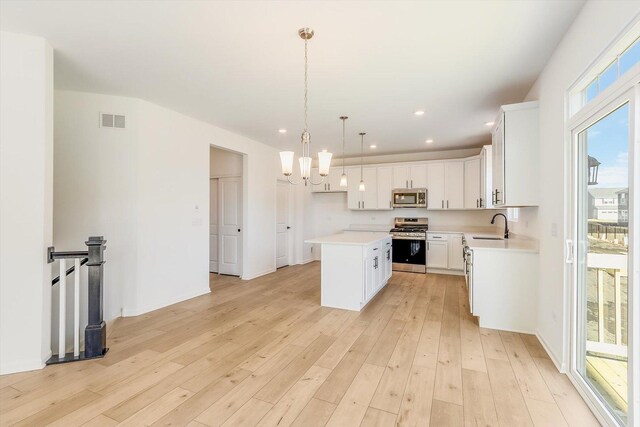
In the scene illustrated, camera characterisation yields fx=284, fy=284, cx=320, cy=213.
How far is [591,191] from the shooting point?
6.44ft

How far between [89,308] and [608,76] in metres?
4.41

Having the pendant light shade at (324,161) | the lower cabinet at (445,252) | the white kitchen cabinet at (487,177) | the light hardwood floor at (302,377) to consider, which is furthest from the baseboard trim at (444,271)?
the pendant light shade at (324,161)

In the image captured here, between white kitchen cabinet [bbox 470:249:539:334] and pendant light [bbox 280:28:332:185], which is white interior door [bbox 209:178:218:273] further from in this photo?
white kitchen cabinet [bbox 470:249:539:334]

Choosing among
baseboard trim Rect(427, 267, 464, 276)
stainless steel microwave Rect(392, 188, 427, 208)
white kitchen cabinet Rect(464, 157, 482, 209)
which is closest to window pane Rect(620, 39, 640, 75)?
white kitchen cabinet Rect(464, 157, 482, 209)

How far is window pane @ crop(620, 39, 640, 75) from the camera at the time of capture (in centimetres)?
148

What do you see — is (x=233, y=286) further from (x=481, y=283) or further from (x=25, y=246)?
(x=481, y=283)

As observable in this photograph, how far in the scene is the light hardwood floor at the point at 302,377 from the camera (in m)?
1.80

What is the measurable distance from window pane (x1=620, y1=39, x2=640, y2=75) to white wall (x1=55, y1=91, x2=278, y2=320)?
4473 mm

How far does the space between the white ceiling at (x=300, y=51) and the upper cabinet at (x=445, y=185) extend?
2034 mm

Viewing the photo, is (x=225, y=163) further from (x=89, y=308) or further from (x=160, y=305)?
(x=89, y=308)

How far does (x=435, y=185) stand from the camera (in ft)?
20.1

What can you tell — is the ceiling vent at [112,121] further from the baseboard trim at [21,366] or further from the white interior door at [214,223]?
the baseboard trim at [21,366]

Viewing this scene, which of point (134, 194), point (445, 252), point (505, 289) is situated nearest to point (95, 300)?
point (134, 194)

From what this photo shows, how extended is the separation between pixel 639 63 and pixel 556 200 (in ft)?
4.18
